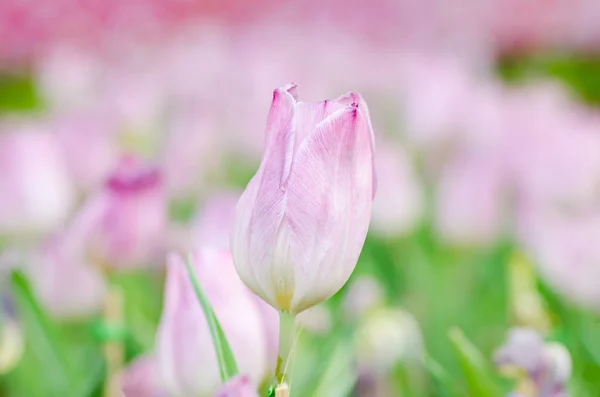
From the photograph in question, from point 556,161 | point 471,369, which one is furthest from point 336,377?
point 556,161

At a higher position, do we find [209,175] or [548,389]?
[548,389]

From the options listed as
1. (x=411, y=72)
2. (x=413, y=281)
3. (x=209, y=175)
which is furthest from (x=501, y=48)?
(x=413, y=281)

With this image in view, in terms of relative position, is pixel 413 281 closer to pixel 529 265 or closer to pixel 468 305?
pixel 468 305

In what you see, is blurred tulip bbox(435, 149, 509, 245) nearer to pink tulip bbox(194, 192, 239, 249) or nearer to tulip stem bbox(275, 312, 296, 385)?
pink tulip bbox(194, 192, 239, 249)

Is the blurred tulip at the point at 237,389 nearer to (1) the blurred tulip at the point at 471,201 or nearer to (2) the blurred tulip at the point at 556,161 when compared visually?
(1) the blurred tulip at the point at 471,201

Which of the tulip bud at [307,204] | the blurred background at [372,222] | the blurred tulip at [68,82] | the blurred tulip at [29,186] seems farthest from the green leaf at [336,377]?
the blurred tulip at [68,82]

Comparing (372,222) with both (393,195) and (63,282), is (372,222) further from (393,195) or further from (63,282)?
(63,282)

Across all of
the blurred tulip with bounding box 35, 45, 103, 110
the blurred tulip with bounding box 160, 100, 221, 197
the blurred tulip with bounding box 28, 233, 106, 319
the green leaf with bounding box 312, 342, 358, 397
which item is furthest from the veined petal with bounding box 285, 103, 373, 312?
the blurred tulip with bounding box 35, 45, 103, 110
